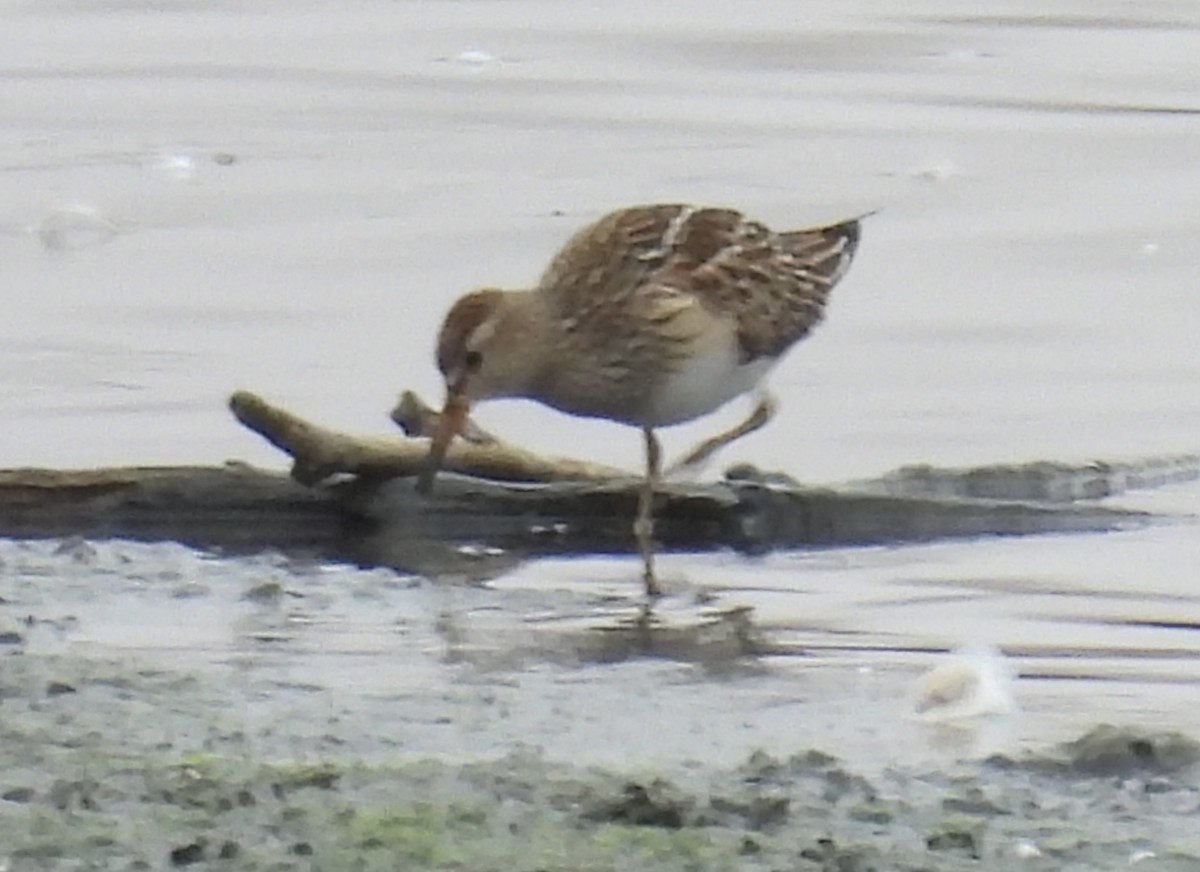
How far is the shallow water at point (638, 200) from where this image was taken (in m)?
5.88

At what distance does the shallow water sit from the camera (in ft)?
19.3

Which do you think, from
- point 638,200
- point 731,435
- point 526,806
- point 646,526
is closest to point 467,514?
point 646,526

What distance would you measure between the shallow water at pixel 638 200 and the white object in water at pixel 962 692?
0.06m

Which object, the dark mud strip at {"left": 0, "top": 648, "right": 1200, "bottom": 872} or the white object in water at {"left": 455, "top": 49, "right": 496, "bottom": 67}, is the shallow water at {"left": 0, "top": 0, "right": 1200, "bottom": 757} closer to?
the white object in water at {"left": 455, "top": 49, "right": 496, "bottom": 67}

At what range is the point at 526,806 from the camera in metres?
4.36

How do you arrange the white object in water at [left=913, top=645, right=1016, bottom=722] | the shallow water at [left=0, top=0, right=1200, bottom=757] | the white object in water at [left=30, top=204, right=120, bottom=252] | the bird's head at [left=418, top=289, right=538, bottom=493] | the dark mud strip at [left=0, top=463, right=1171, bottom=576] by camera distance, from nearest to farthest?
the white object in water at [left=913, top=645, right=1016, bottom=722], the shallow water at [left=0, top=0, right=1200, bottom=757], the dark mud strip at [left=0, top=463, right=1171, bottom=576], the bird's head at [left=418, top=289, right=538, bottom=493], the white object in water at [left=30, top=204, right=120, bottom=252]

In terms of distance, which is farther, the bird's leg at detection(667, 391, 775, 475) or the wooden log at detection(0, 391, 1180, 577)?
the bird's leg at detection(667, 391, 775, 475)

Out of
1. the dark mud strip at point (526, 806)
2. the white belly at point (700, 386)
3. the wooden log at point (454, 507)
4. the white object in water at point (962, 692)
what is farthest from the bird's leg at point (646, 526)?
the dark mud strip at point (526, 806)

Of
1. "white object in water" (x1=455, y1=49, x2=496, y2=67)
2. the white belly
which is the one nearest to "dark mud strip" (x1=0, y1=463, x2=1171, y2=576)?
the white belly

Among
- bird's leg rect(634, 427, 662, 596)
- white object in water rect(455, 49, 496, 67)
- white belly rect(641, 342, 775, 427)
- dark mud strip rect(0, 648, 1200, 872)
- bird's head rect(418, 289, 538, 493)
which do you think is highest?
white object in water rect(455, 49, 496, 67)

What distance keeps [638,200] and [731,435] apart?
9.43ft

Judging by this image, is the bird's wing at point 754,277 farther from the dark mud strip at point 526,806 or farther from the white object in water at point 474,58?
the white object in water at point 474,58

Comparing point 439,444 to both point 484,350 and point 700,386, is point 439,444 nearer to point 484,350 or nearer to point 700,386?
point 484,350

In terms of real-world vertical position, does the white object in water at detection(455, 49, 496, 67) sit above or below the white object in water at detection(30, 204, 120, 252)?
above
